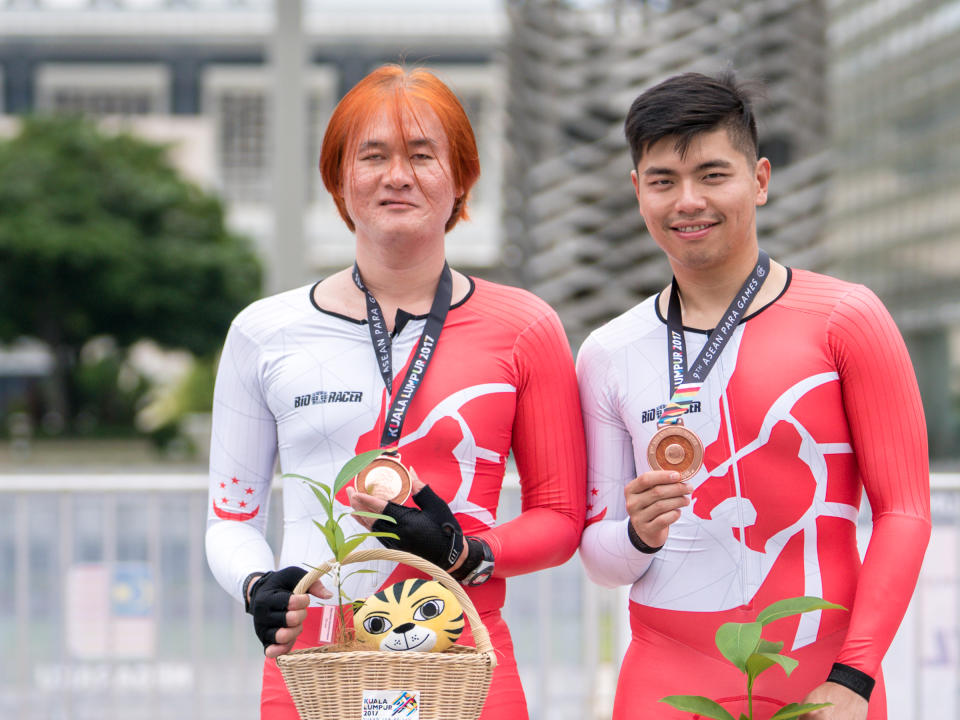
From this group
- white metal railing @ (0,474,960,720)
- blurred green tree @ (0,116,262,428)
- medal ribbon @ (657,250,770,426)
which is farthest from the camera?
blurred green tree @ (0,116,262,428)

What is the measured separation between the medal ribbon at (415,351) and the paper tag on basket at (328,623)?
369mm

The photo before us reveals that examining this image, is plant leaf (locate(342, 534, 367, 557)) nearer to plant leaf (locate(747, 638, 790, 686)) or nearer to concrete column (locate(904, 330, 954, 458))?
plant leaf (locate(747, 638, 790, 686))

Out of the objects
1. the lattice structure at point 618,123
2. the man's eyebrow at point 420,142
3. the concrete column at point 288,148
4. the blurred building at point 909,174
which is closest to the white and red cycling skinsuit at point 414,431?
the man's eyebrow at point 420,142

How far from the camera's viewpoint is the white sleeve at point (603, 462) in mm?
2473

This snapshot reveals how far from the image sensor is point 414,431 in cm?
241

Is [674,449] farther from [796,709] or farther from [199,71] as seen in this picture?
[199,71]

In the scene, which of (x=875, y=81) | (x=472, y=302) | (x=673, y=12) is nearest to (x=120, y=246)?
(x=673, y=12)

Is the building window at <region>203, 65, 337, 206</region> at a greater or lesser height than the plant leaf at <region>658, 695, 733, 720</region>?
greater

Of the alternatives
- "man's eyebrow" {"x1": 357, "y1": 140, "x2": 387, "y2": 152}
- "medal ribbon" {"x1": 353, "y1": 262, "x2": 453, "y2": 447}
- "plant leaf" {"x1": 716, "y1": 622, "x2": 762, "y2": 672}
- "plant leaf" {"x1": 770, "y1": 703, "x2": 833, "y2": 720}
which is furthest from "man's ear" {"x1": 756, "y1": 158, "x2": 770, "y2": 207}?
"plant leaf" {"x1": 770, "y1": 703, "x2": 833, "y2": 720}

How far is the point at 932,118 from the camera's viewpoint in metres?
45.9

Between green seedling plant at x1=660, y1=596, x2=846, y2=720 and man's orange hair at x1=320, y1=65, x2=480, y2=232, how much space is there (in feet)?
3.68

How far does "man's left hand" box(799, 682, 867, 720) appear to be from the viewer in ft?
6.79

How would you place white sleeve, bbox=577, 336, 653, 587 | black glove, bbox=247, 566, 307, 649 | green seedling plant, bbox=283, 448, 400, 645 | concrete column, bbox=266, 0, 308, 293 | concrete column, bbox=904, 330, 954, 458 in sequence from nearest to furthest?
green seedling plant, bbox=283, 448, 400, 645
black glove, bbox=247, 566, 307, 649
white sleeve, bbox=577, 336, 653, 587
concrete column, bbox=266, 0, 308, 293
concrete column, bbox=904, 330, 954, 458

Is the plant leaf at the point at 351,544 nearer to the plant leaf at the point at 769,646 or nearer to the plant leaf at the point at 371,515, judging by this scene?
the plant leaf at the point at 371,515
